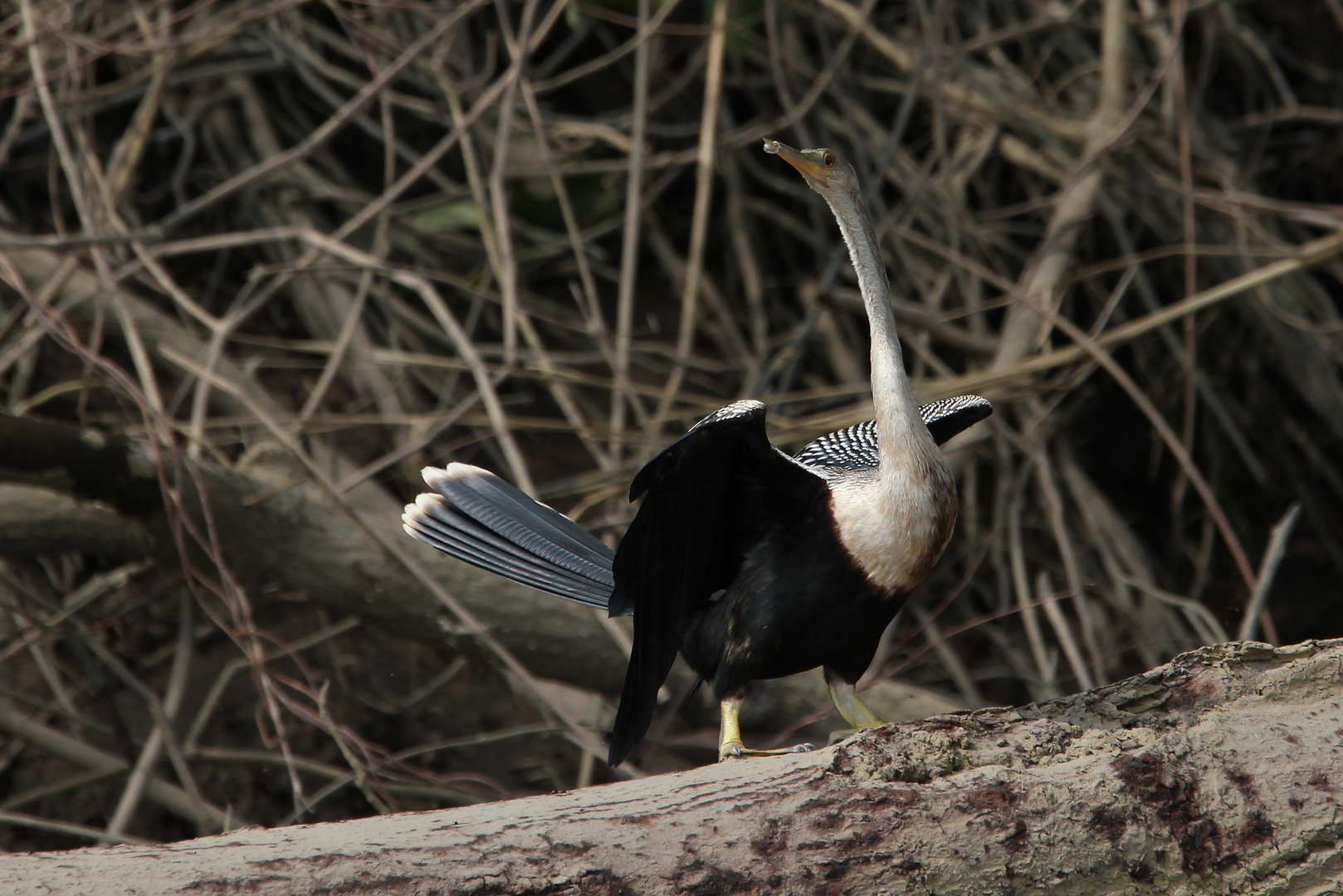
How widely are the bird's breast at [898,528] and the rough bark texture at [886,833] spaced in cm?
45

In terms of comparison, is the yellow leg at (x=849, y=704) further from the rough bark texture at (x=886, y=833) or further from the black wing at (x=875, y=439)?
the rough bark texture at (x=886, y=833)

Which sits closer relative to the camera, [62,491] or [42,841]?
[62,491]

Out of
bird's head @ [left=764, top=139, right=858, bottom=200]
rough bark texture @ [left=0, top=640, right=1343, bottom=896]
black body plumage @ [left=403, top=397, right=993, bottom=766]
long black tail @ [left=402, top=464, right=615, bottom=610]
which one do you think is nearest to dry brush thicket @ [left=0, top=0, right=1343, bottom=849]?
long black tail @ [left=402, top=464, right=615, bottom=610]

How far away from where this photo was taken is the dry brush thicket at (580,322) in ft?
9.32

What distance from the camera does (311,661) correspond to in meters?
3.48

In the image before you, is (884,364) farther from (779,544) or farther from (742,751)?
(742,751)

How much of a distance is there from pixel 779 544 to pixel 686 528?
0.17m

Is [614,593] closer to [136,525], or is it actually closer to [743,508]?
[743,508]

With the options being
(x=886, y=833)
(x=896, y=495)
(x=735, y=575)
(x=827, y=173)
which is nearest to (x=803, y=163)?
(x=827, y=173)

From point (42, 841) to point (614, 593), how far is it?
6.94 feet

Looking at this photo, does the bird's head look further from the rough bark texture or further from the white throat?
the rough bark texture

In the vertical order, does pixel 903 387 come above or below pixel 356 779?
above

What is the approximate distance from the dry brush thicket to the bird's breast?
3.27ft

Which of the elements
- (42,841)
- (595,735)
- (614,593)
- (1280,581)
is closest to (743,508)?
(614,593)
